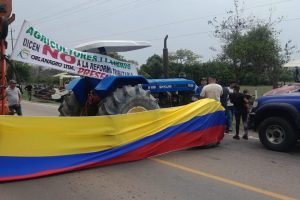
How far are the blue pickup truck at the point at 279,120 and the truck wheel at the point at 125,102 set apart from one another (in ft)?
8.97

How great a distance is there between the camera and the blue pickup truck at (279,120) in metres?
9.56

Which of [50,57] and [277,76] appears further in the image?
[277,76]

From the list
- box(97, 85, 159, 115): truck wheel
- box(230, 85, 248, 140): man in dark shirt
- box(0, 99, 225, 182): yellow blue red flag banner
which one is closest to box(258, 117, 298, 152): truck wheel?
box(0, 99, 225, 182): yellow blue red flag banner

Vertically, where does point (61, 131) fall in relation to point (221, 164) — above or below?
above

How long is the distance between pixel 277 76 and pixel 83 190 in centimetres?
2153

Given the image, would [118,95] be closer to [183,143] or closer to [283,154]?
[183,143]

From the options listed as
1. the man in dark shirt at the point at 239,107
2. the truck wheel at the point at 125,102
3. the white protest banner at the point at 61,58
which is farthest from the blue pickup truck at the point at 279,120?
the white protest banner at the point at 61,58

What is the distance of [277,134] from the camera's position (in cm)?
986

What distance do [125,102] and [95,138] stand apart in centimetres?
148

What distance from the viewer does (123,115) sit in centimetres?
841

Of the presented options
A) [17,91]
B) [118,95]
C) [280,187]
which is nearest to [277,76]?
[17,91]

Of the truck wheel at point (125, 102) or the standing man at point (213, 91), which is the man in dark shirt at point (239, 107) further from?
the truck wheel at point (125, 102)

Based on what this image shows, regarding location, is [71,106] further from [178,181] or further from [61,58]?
[178,181]

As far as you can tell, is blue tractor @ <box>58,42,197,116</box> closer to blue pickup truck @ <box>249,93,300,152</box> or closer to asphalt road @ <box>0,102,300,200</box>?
asphalt road @ <box>0,102,300,200</box>
